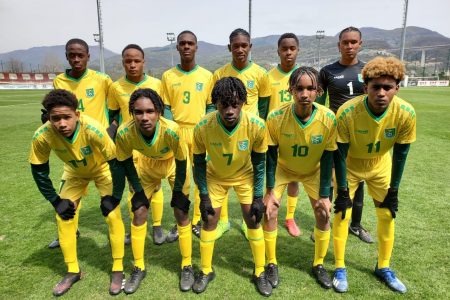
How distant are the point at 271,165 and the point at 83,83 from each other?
292 centimetres

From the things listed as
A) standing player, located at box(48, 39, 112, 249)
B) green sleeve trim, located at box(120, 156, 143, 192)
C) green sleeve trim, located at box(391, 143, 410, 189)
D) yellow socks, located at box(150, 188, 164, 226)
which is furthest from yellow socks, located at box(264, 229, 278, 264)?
standing player, located at box(48, 39, 112, 249)

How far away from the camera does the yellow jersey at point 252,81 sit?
181 inches

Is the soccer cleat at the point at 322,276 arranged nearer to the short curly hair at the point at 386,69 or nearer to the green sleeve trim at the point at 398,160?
the green sleeve trim at the point at 398,160

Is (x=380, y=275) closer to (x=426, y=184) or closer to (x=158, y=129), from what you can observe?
(x=158, y=129)

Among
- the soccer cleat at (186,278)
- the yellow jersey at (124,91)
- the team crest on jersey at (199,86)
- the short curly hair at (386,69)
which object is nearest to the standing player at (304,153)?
the short curly hair at (386,69)

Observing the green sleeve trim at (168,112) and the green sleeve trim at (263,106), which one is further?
the green sleeve trim at (263,106)

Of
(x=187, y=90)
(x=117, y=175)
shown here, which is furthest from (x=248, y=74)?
Answer: (x=117, y=175)

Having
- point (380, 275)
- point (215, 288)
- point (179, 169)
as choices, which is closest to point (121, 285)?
point (215, 288)

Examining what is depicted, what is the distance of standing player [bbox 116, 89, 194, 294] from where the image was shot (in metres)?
3.31

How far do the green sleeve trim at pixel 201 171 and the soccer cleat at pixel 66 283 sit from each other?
180 centimetres

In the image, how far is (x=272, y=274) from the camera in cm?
359

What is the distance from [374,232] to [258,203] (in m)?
2.38

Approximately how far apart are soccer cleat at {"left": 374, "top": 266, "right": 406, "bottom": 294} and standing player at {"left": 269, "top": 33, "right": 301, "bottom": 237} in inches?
51.9

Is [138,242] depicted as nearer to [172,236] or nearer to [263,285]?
[172,236]
